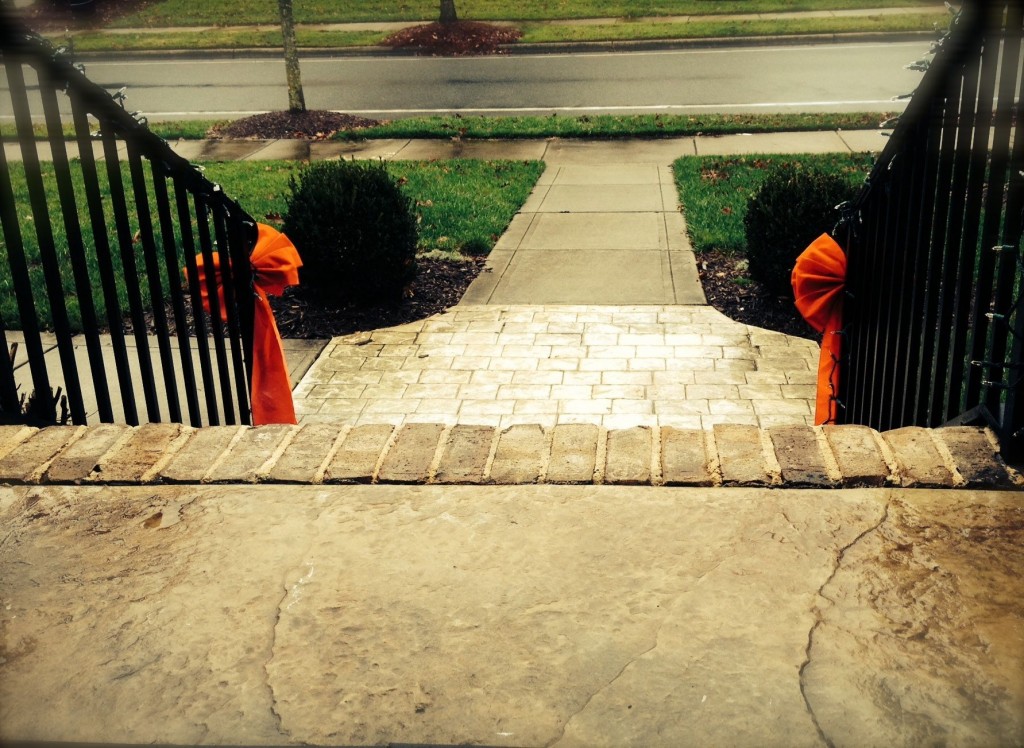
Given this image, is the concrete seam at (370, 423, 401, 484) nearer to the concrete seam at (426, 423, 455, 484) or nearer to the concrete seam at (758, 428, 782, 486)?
the concrete seam at (426, 423, 455, 484)

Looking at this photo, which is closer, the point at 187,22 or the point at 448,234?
the point at 448,234

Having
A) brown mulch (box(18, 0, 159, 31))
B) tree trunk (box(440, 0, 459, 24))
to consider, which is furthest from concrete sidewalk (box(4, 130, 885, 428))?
brown mulch (box(18, 0, 159, 31))

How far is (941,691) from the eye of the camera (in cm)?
230

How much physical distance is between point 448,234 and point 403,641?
22.5ft

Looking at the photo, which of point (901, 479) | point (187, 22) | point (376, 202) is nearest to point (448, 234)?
point (376, 202)

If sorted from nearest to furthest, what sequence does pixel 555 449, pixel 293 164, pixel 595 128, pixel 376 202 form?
1. pixel 555 449
2. pixel 376 202
3. pixel 293 164
4. pixel 595 128

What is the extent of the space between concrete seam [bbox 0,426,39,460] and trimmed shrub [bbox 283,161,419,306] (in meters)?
3.77

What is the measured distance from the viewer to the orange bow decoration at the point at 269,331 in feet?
16.6

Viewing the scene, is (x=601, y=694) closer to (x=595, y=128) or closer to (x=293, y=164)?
(x=293, y=164)

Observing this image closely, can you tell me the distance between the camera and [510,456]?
338 cm

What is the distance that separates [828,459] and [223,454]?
190 centimetres

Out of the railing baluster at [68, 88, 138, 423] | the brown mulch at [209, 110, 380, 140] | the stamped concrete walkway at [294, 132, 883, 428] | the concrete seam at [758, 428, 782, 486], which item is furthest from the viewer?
the brown mulch at [209, 110, 380, 140]

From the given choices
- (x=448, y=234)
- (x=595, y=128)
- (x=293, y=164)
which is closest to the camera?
(x=448, y=234)

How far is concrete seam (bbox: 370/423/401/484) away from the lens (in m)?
3.29
